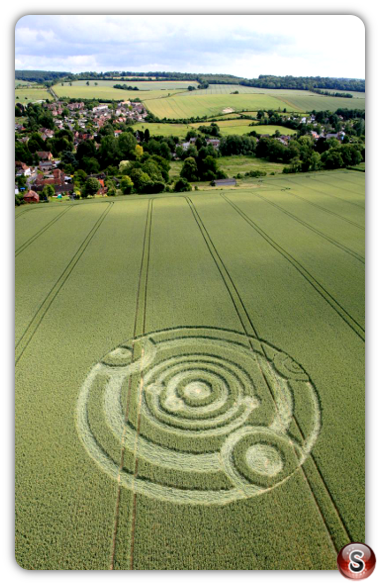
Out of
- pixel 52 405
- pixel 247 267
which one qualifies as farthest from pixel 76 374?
pixel 247 267

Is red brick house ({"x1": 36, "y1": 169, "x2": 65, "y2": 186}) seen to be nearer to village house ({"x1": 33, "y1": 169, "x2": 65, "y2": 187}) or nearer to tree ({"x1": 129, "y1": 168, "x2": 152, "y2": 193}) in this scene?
village house ({"x1": 33, "y1": 169, "x2": 65, "y2": 187})

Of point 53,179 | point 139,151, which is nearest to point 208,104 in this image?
point 139,151

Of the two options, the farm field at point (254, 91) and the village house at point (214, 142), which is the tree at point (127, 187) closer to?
the village house at point (214, 142)

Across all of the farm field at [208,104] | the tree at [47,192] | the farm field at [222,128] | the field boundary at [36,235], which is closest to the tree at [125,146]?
the farm field at [222,128]

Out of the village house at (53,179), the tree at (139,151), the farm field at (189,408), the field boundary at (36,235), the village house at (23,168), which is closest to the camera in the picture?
the farm field at (189,408)

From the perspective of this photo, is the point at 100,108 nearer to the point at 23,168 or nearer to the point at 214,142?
the point at 214,142
